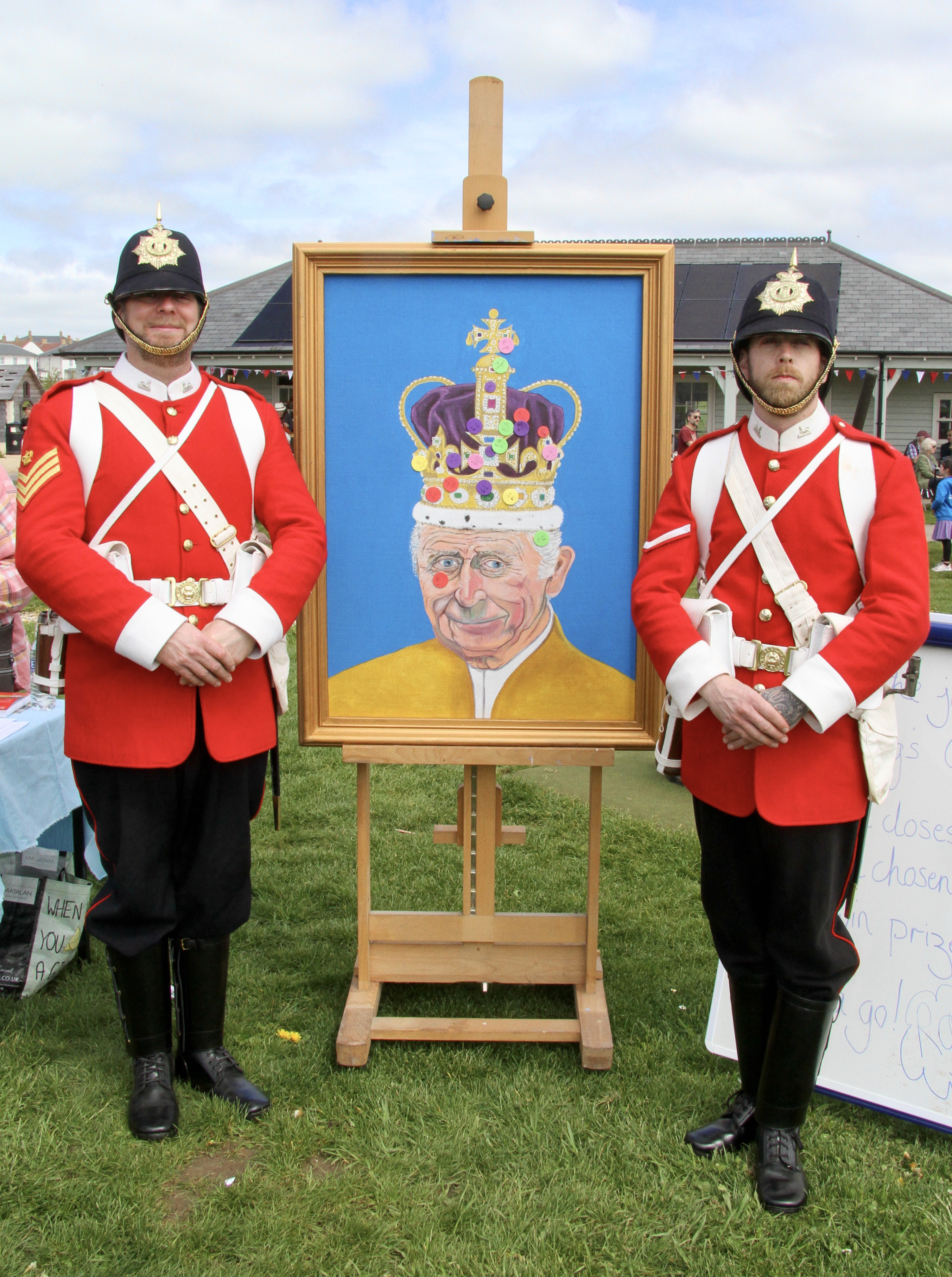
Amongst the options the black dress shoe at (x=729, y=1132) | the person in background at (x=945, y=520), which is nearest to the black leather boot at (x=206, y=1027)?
the black dress shoe at (x=729, y=1132)

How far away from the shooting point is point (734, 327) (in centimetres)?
1705

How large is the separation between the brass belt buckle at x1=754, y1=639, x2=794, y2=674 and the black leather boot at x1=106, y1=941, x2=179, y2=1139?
149cm

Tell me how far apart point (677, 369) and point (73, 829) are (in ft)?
54.8

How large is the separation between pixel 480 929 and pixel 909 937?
3.57 ft

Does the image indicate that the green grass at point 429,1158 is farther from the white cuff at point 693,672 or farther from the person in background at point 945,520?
the person in background at point 945,520

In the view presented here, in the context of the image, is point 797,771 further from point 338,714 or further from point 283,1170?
point 283,1170

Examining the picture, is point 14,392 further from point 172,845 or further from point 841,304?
point 172,845

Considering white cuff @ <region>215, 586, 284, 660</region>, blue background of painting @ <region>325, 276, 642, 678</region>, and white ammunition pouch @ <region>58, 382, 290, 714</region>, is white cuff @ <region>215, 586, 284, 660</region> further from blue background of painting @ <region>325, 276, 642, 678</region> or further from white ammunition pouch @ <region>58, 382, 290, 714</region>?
blue background of painting @ <region>325, 276, 642, 678</region>

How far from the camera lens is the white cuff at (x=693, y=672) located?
2037mm

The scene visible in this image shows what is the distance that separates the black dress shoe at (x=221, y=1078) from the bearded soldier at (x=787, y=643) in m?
1.13

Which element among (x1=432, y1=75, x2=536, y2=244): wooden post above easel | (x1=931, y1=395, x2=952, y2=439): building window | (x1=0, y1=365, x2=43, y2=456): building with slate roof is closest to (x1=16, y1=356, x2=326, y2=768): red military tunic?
(x1=432, y1=75, x2=536, y2=244): wooden post above easel

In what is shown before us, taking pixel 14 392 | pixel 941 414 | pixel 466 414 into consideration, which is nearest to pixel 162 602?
pixel 466 414

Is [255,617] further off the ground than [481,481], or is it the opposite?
[481,481]

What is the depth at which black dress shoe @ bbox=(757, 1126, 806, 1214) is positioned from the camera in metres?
2.13
